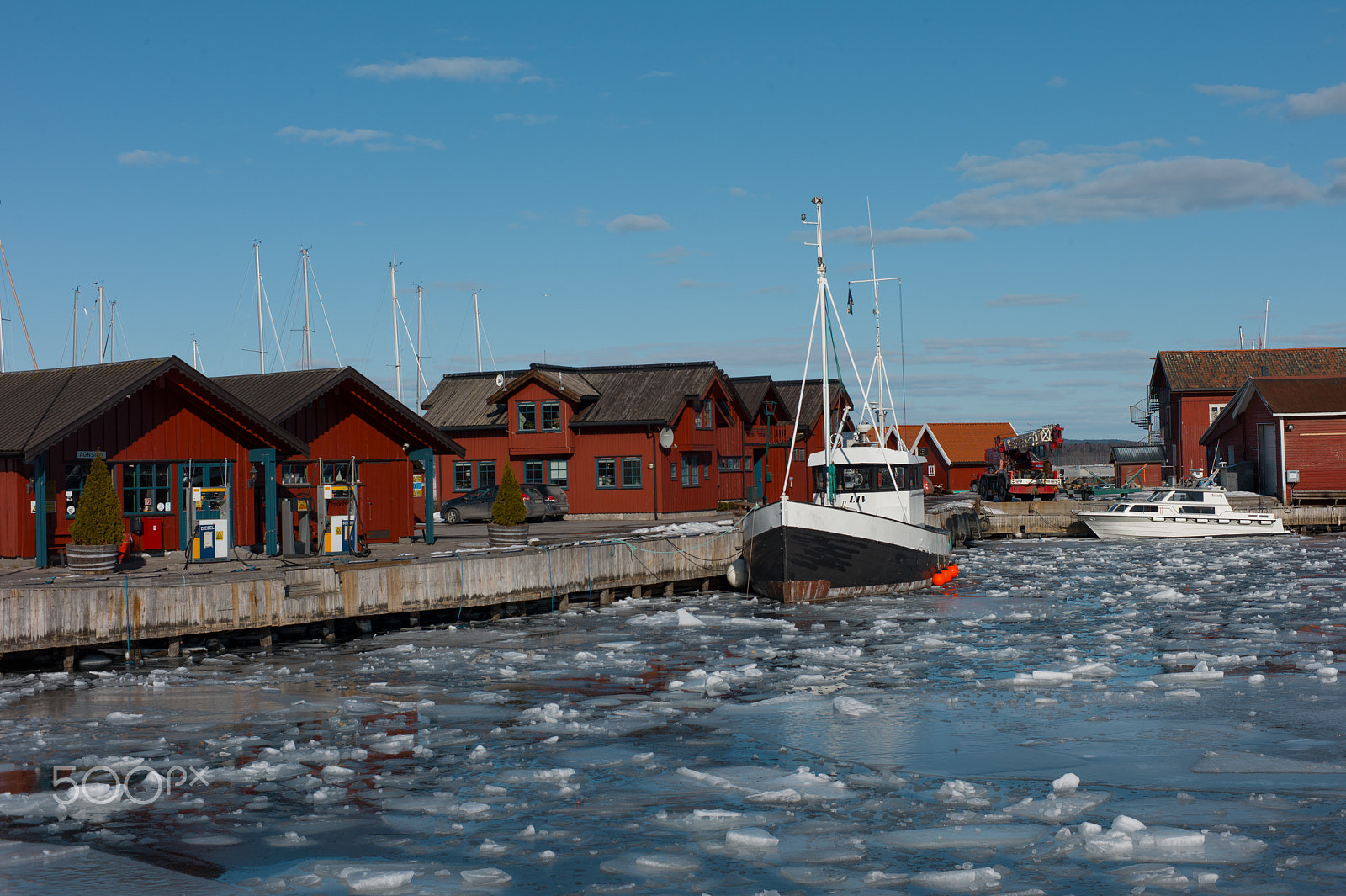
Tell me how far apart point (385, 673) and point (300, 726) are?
4033mm

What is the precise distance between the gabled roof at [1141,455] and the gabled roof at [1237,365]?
699 cm

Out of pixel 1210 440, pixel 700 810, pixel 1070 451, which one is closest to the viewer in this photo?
pixel 700 810

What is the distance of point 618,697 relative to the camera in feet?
53.3

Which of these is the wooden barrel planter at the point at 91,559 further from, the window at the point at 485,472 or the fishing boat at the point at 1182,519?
the fishing boat at the point at 1182,519

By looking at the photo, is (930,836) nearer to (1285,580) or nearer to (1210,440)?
(1285,580)

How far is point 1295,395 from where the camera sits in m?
54.7

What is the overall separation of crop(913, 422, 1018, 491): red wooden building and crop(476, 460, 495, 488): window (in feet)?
141

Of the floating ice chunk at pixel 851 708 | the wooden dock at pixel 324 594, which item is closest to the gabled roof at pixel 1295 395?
the wooden dock at pixel 324 594

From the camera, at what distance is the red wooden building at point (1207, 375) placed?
6762 cm

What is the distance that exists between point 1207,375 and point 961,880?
66.7 meters

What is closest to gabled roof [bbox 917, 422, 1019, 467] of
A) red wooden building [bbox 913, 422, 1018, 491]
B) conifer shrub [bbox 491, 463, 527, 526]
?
red wooden building [bbox 913, 422, 1018, 491]

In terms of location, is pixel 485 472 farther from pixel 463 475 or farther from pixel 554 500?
pixel 554 500

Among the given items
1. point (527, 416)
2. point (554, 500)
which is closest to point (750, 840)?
point (554, 500)

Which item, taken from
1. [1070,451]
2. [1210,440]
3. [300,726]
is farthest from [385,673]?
[1070,451]
